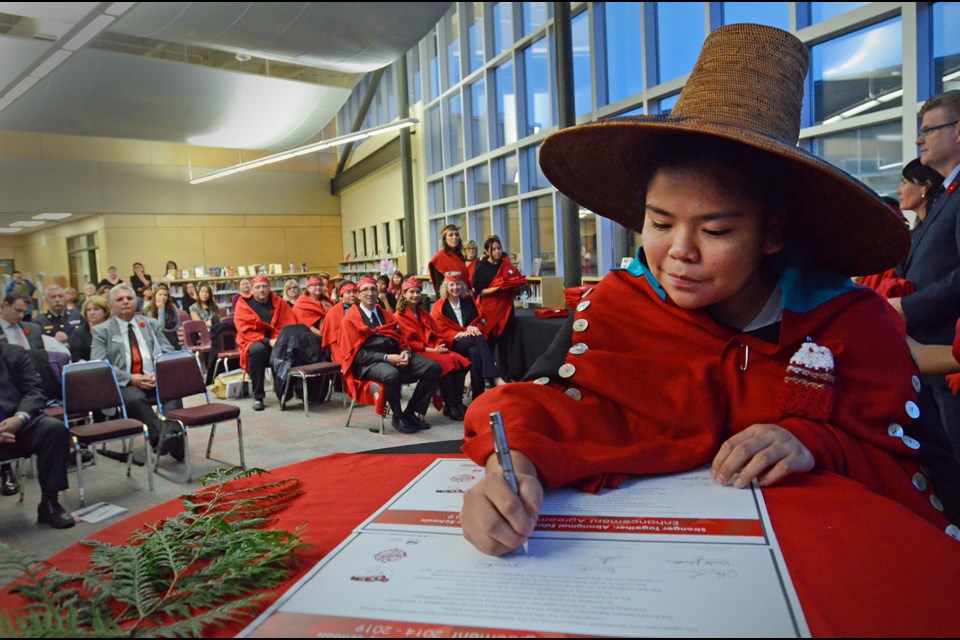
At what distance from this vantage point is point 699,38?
6.92 m

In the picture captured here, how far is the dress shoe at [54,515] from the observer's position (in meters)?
3.40

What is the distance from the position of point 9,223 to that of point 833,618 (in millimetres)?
7945

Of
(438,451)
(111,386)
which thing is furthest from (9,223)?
(438,451)

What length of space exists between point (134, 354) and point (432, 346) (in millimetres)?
2611

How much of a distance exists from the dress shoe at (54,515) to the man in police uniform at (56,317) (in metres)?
3.77

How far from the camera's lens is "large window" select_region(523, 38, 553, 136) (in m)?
9.57

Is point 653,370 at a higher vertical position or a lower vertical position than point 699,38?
lower

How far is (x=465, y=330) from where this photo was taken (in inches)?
244

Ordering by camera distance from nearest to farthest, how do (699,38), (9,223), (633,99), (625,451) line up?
(625,451) < (9,223) < (699,38) < (633,99)

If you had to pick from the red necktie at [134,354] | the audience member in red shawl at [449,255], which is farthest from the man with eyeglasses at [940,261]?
the audience member in red shawl at [449,255]

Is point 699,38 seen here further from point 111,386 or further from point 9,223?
point 9,223

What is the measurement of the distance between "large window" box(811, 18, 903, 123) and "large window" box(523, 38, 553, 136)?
→ 4479mm

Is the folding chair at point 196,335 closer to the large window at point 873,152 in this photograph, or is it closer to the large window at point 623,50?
the large window at point 623,50

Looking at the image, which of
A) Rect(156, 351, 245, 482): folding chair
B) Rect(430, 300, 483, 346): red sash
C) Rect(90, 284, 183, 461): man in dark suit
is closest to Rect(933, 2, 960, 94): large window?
Rect(430, 300, 483, 346): red sash
